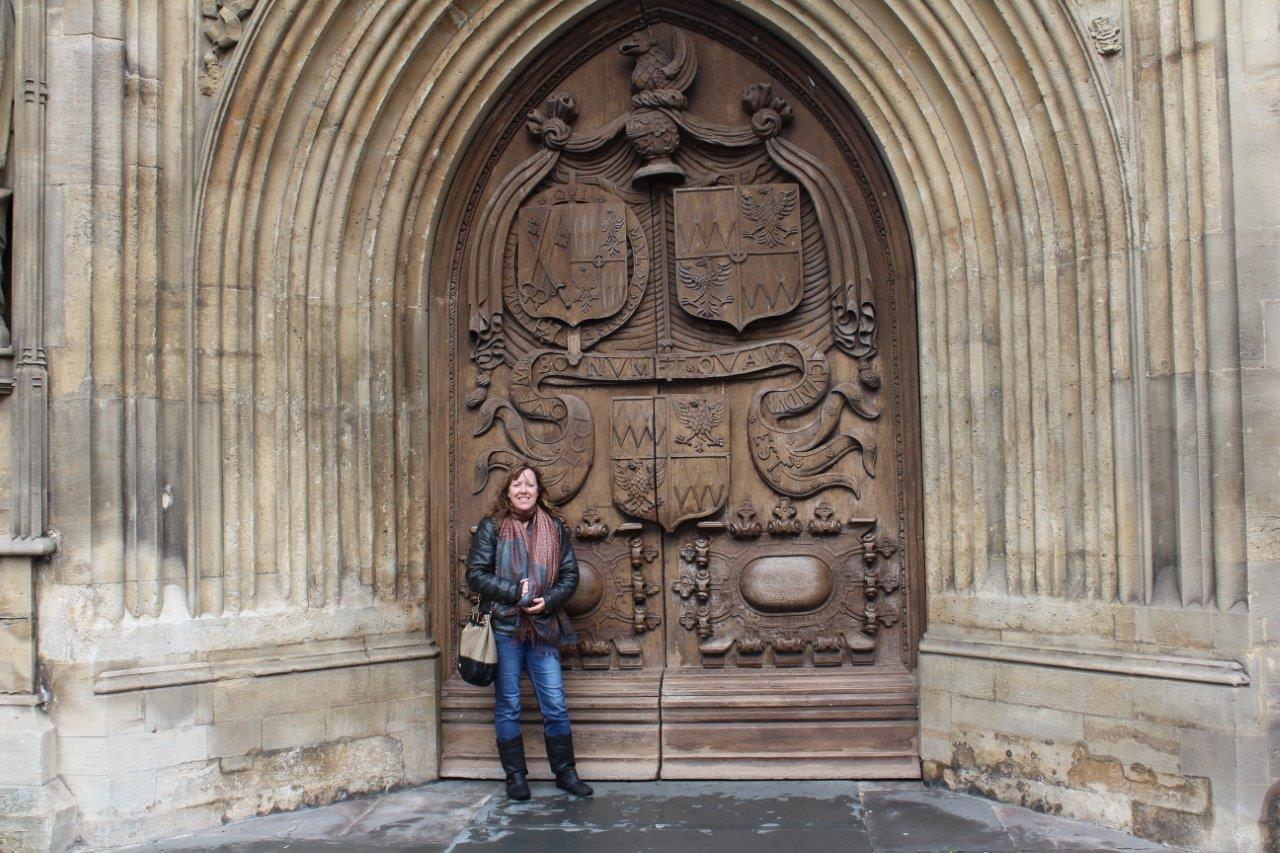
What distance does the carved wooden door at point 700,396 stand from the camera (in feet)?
20.4

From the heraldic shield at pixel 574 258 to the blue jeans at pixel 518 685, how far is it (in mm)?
1842

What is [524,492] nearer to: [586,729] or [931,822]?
[586,729]

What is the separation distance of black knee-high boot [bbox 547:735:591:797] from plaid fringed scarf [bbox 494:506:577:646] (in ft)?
1.65

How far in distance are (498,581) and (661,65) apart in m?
3.03

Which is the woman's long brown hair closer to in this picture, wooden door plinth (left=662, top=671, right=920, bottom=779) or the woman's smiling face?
the woman's smiling face

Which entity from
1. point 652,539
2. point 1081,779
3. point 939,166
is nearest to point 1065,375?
point 939,166

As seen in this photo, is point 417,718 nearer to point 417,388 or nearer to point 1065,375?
point 417,388

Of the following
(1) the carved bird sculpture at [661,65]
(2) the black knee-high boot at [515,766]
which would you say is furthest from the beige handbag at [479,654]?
(1) the carved bird sculpture at [661,65]

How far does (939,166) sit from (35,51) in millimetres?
4515

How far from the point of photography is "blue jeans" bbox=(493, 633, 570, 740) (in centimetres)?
577

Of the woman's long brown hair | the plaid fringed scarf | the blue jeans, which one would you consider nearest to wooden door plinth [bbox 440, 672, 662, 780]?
the blue jeans

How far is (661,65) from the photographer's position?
6.42 metres

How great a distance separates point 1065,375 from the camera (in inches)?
218

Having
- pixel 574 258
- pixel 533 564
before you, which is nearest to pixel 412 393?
pixel 574 258
